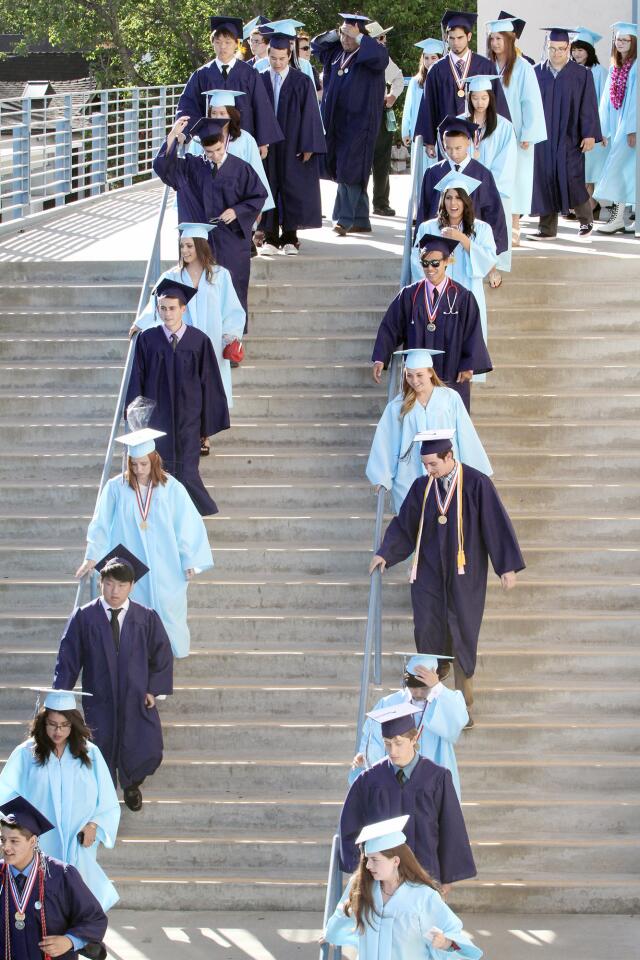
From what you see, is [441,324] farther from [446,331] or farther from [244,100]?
[244,100]

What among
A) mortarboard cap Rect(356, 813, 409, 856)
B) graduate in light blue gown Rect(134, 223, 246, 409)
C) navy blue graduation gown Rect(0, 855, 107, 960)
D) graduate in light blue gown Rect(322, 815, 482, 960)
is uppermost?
graduate in light blue gown Rect(134, 223, 246, 409)

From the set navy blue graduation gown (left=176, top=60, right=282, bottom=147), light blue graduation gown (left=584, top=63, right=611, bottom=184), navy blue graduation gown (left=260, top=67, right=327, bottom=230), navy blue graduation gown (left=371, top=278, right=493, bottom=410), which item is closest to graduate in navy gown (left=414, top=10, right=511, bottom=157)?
navy blue graduation gown (left=260, top=67, right=327, bottom=230)

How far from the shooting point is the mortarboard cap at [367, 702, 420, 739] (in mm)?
7230

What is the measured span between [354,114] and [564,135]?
1.75 m

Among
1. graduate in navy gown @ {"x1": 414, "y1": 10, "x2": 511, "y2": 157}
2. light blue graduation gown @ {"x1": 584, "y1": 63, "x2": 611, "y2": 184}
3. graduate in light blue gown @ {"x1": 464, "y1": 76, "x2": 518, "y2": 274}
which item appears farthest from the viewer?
light blue graduation gown @ {"x1": 584, "y1": 63, "x2": 611, "y2": 184}

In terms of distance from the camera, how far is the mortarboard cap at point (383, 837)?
6.14 metres

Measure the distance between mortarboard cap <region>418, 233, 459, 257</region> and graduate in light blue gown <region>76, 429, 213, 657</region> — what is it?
2.16 m

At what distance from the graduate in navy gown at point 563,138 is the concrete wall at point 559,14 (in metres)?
3.16

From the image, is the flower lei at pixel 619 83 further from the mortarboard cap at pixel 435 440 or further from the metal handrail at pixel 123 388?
the mortarboard cap at pixel 435 440

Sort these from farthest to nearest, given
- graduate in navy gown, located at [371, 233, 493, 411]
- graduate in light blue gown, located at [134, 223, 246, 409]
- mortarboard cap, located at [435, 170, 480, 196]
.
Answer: mortarboard cap, located at [435, 170, 480, 196] → graduate in light blue gown, located at [134, 223, 246, 409] → graduate in navy gown, located at [371, 233, 493, 411]

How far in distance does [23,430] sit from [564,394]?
3623mm

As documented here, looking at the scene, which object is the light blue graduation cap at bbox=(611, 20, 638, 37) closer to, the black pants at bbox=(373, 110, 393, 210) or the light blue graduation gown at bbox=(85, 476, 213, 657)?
the black pants at bbox=(373, 110, 393, 210)

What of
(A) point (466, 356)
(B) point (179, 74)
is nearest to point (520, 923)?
(A) point (466, 356)

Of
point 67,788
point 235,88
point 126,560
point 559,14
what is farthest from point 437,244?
point 559,14
